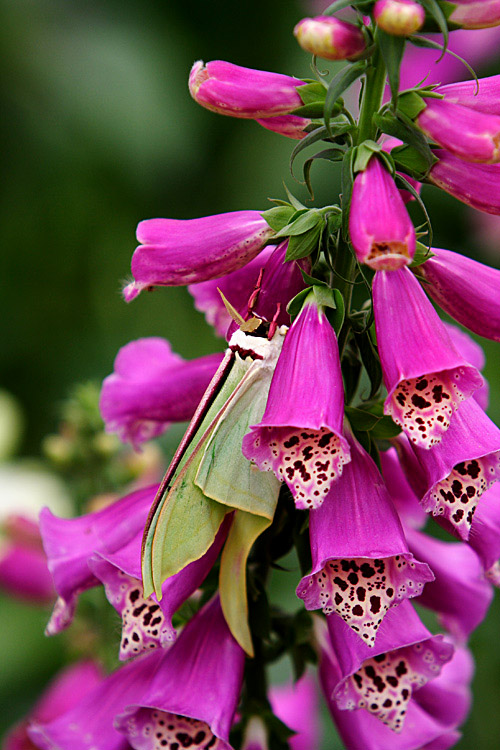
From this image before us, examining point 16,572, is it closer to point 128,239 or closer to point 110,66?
point 128,239

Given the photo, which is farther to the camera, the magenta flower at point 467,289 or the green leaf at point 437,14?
the magenta flower at point 467,289

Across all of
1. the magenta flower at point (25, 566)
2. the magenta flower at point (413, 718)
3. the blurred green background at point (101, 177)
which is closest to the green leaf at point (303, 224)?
the magenta flower at point (413, 718)

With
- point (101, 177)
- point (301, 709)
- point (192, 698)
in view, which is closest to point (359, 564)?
point (192, 698)

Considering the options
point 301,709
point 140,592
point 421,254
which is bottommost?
point 301,709

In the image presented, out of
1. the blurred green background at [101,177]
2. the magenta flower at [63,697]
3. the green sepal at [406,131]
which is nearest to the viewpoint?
the green sepal at [406,131]

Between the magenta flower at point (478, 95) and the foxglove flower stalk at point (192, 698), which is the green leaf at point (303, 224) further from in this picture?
the foxglove flower stalk at point (192, 698)

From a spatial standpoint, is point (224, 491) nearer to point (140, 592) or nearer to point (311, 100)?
point (140, 592)

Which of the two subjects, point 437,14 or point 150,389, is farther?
point 150,389
